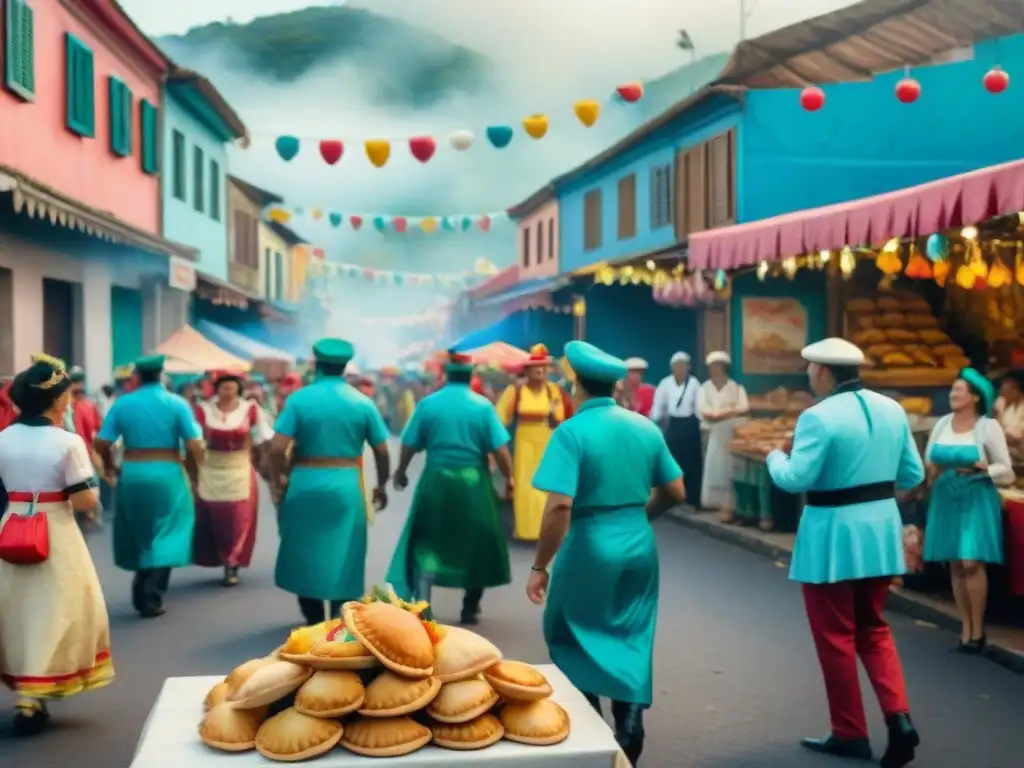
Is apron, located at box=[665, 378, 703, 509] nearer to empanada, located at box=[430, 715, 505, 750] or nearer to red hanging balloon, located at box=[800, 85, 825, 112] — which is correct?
red hanging balloon, located at box=[800, 85, 825, 112]

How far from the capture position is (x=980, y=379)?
7793mm

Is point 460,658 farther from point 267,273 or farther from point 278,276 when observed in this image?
point 278,276

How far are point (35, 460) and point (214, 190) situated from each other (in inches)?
899

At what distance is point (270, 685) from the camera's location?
3570 millimetres

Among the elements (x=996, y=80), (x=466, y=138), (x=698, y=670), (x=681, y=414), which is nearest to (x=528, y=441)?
(x=681, y=414)

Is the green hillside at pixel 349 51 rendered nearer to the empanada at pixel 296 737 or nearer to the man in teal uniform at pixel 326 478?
the man in teal uniform at pixel 326 478

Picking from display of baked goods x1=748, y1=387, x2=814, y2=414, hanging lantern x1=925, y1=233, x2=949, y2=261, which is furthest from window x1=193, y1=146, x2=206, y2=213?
hanging lantern x1=925, y1=233, x2=949, y2=261

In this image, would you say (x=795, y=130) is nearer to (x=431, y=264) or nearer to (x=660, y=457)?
(x=660, y=457)

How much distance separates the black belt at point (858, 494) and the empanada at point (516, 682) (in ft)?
7.83

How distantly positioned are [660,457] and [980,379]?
3208 mm

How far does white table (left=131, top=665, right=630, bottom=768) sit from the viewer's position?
3.41 meters

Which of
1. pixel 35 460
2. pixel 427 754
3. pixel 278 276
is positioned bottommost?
pixel 427 754

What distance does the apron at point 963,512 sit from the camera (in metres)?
7.70

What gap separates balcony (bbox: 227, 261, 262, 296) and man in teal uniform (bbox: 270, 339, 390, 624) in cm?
2284
